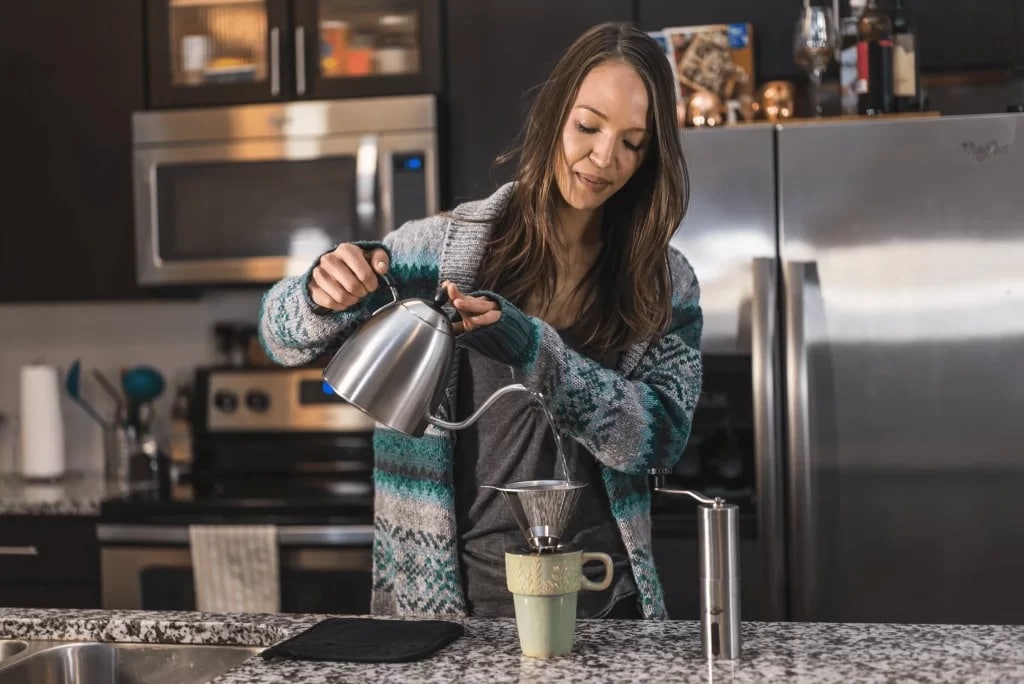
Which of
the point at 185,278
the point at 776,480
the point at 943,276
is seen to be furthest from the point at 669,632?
the point at 185,278

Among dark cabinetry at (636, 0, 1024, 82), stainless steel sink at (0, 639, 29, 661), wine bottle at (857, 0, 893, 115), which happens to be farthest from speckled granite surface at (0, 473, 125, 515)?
wine bottle at (857, 0, 893, 115)

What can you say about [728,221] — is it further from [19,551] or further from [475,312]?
[19,551]

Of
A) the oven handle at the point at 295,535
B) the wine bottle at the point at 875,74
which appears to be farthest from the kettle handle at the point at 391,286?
the wine bottle at the point at 875,74

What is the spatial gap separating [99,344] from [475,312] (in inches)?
97.1

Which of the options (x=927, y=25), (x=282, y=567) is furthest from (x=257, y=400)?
(x=927, y=25)

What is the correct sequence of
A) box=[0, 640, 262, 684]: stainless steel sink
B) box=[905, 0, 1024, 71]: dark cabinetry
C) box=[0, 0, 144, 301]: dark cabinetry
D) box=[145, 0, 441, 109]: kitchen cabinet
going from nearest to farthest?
box=[0, 640, 262, 684]: stainless steel sink, box=[905, 0, 1024, 71]: dark cabinetry, box=[145, 0, 441, 109]: kitchen cabinet, box=[0, 0, 144, 301]: dark cabinetry

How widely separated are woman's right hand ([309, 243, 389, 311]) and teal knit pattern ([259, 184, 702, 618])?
8 cm

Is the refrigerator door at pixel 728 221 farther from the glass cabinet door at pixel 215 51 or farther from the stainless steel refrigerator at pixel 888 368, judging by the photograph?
the glass cabinet door at pixel 215 51

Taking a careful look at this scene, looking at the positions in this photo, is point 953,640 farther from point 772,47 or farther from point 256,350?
point 256,350

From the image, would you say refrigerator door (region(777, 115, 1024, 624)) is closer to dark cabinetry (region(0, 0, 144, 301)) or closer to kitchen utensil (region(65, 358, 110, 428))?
dark cabinetry (region(0, 0, 144, 301))

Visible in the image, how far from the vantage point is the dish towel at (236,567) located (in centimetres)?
273

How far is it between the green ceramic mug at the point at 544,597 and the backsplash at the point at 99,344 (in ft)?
7.38

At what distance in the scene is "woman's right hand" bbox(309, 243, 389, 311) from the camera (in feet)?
4.61

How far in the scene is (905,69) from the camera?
2611 mm
